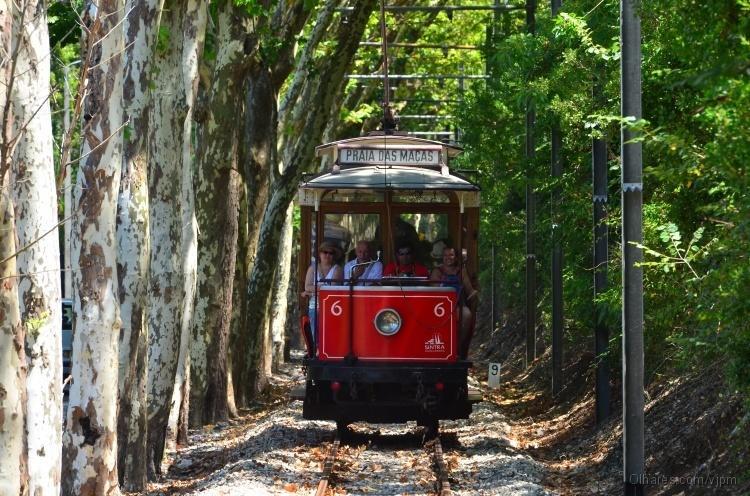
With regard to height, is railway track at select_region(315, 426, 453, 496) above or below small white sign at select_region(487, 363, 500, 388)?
below

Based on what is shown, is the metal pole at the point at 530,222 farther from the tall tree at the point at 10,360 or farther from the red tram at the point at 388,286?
the tall tree at the point at 10,360

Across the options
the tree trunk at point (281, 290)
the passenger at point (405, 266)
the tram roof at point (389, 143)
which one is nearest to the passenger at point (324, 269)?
the passenger at point (405, 266)

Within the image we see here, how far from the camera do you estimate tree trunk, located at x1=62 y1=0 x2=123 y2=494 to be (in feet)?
41.8

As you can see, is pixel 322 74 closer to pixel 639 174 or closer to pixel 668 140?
pixel 639 174

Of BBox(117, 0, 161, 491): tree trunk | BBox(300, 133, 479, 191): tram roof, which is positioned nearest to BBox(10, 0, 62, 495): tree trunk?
BBox(117, 0, 161, 491): tree trunk

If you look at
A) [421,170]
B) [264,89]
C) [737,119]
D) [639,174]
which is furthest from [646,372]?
[264,89]

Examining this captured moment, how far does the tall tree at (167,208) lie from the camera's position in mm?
16344

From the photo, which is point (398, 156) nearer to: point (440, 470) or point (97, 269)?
point (440, 470)

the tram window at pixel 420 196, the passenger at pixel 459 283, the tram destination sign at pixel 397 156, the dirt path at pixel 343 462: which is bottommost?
the dirt path at pixel 343 462

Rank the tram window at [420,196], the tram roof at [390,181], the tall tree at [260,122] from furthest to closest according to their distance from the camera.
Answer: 1. the tall tree at [260,122]
2. the tram window at [420,196]
3. the tram roof at [390,181]

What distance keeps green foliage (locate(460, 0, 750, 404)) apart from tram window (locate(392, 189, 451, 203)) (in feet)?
5.63

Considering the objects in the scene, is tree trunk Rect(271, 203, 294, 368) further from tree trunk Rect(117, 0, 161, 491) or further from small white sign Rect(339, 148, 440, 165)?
tree trunk Rect(117, 0, 161, 491)

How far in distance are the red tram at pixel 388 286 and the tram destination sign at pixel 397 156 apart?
0.01 m

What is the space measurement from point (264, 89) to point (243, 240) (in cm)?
272
